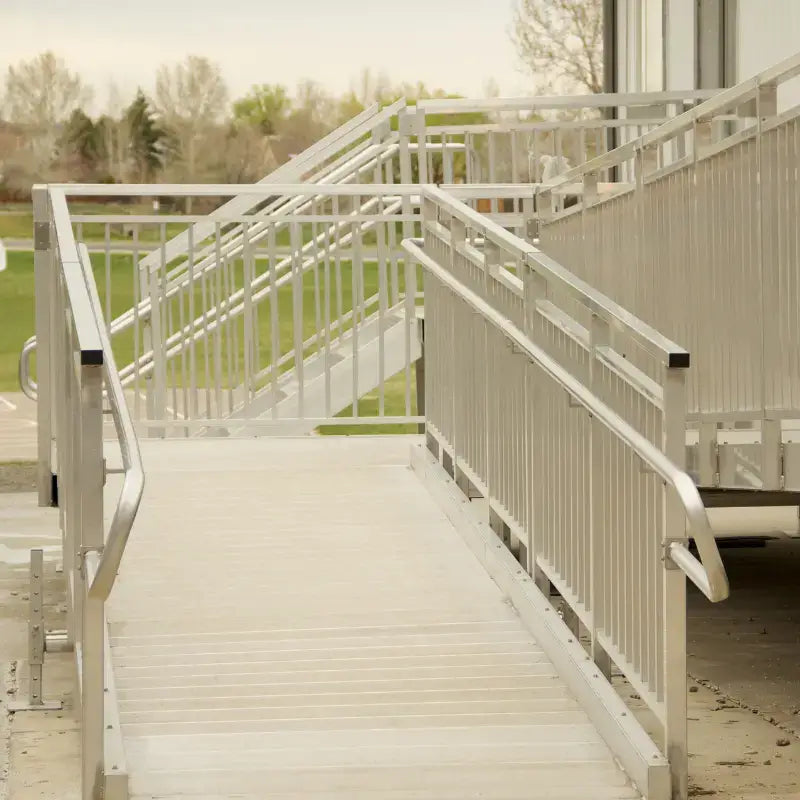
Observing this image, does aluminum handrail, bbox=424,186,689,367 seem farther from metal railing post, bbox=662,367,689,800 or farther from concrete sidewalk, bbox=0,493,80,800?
concrete sidewalk, bbox=0,493,80,800

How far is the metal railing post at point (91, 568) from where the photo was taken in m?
4.34

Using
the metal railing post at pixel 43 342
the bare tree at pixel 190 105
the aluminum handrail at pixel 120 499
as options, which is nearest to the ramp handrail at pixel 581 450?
the aluminum handrail at pixel 120 499

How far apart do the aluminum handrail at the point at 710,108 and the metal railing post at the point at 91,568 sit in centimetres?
246

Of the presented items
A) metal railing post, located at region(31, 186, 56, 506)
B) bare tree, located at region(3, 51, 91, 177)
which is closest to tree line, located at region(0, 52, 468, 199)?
bare tree, located at region(3, 51, 91, 177)

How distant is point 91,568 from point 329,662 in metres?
1.33

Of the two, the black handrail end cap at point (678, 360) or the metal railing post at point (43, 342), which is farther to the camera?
the metal railing post at point (43, 342)

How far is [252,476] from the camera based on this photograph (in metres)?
8.12

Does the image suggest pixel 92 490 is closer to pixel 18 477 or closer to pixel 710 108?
pixel 710 108

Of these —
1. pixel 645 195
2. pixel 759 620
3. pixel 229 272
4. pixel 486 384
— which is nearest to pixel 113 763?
pixel 486 384

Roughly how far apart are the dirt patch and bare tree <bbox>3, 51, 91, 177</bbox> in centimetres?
2479

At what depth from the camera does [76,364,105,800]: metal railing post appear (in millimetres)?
4336

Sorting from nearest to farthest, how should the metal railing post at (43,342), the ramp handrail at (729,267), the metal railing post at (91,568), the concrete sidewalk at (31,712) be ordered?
1. the metal railing post at (91,568)
2. the concrete sidewalk at (31,712)
3. the ramp handrail at (729,267)
4. the metal railing post at (43,342)

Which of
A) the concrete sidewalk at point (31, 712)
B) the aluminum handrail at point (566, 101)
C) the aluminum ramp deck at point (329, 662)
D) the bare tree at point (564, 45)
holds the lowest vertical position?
the concrete sidewalk at point (31, 712)

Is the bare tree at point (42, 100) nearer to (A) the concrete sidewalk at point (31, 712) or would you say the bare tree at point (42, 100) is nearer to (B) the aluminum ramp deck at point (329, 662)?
(A) the concrete sidewalk at point (31, 712)
